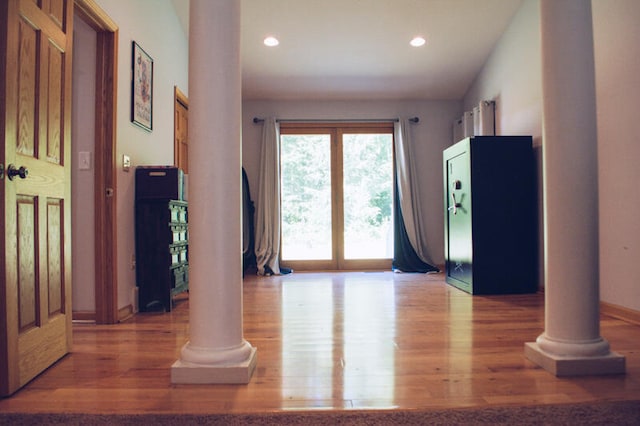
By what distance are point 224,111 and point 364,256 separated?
4300 mm

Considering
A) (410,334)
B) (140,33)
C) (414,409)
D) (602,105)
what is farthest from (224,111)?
(602,105)

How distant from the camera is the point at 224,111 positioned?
1.93 m

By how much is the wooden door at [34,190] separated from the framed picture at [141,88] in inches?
38.9

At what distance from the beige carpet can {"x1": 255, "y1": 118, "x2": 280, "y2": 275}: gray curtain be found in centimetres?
409

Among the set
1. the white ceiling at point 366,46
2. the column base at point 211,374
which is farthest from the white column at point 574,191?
the white ceiling at point 366,46

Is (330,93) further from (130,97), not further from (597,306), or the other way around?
(597,306)

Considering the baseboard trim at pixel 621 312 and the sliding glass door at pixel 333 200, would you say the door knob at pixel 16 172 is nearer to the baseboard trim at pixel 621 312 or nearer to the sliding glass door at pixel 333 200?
the baseboard trim at pixel 621 312

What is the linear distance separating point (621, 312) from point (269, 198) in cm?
392

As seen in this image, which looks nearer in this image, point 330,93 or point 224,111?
point 224,111

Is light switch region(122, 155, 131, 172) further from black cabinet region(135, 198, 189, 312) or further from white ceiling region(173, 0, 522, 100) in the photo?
white ceiling region(173, 0, 522, 100)

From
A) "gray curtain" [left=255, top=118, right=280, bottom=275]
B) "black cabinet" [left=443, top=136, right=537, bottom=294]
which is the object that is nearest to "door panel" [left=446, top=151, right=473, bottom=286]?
"black cabinet" [left=443, top=136, right=537, bottom=294]

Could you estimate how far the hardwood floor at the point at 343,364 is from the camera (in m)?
1.68

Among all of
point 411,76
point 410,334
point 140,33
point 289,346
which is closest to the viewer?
point 289,346

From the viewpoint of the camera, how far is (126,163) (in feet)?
10.5
